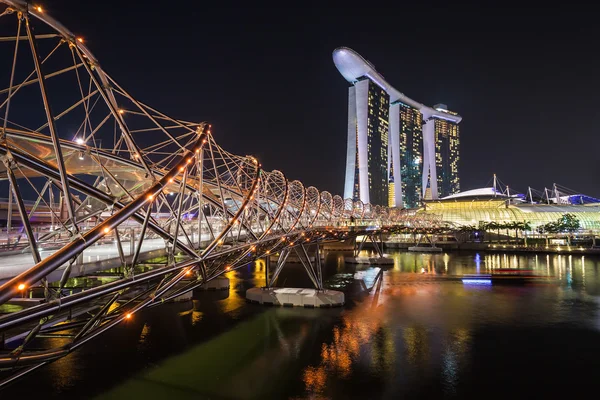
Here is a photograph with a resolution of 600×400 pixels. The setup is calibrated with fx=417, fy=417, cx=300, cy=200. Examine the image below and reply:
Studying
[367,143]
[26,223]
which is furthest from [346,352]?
[367,143]

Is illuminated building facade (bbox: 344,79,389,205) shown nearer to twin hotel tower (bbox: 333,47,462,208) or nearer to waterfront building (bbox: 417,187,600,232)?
twin hotel tower (bbox: 333,47,462,208)

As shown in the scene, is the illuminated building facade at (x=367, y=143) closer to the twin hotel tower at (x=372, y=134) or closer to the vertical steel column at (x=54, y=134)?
the twin hotel tower at (x=372, y=134)

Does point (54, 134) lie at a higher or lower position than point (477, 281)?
higher

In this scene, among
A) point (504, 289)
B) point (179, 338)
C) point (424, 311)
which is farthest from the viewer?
point (504, 289)

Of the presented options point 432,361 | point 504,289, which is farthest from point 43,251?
point 504,289

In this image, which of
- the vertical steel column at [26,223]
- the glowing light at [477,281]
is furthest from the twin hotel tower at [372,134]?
the vertical steel column at [26,223]

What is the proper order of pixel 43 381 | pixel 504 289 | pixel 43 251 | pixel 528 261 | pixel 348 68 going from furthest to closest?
pixel 348 68, pixel 528 261, pixel 504 289, pixel 43 381, pixel 43 251

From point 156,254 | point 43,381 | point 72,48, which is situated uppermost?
point 72,48

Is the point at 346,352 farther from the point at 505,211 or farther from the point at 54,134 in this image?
the point at 505,211

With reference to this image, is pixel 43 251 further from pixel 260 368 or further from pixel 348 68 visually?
pixel 348 68
